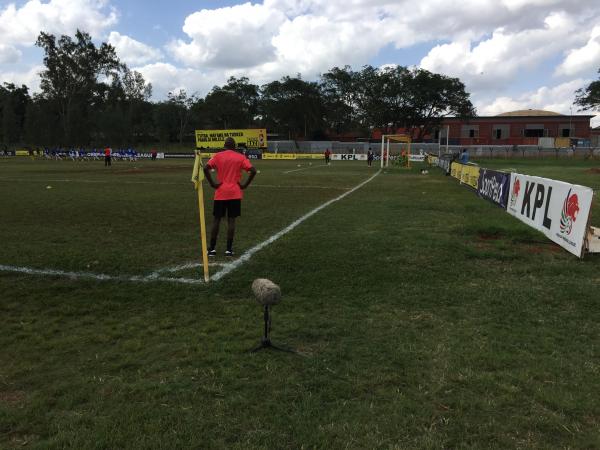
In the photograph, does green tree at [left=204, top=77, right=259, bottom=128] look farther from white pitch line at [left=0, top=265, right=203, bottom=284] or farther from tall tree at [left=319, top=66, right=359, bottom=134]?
white pitch line at [left=0, top=265, right=203, bottom=284]

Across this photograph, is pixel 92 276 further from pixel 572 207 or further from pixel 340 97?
pixel 340 97

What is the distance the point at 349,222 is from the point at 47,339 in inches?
285

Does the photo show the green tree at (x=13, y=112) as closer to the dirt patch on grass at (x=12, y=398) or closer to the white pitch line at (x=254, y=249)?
the white pitch line at (x=254, y=249)

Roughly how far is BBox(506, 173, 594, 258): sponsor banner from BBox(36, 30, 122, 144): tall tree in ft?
293

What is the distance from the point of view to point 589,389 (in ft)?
10.7

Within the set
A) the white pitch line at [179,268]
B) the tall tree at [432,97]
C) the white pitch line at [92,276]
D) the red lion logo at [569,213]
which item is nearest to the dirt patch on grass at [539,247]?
the red lion logo at [569,213]

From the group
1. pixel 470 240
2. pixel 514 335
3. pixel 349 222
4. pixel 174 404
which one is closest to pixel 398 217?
pixel 349 222

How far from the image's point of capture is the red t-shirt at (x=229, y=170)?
7.22 m

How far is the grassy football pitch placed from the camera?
2848mm

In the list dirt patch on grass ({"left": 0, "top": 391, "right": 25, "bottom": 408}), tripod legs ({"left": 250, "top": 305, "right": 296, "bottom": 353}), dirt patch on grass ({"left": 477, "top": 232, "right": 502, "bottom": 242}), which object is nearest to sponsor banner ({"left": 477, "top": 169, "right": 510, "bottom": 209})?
dirt patch on grass ({"left": 477, "top": 232, "right": 502, "bottom": 242})

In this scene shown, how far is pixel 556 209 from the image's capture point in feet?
27.0

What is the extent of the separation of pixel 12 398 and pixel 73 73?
306ft

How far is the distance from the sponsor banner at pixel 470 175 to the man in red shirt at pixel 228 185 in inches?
508

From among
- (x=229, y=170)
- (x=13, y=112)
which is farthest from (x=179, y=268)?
(x=13, y=112)
